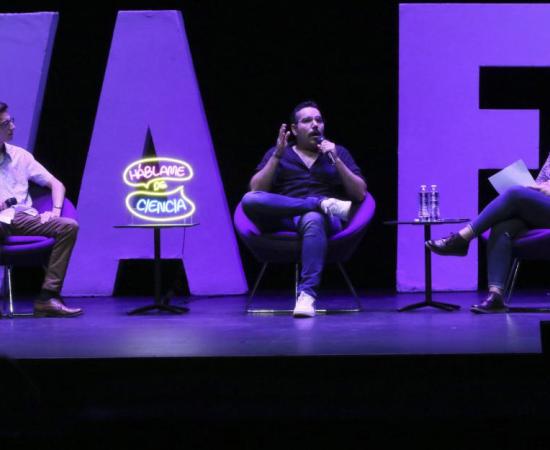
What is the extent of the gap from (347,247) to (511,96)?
1902 mm

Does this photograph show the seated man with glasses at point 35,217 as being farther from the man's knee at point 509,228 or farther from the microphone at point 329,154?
the man's knee at point 509,228

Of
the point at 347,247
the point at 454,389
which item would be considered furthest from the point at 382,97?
the point at 454,389

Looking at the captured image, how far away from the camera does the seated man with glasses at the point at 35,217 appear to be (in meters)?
5.04

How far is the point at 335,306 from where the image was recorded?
5203mm

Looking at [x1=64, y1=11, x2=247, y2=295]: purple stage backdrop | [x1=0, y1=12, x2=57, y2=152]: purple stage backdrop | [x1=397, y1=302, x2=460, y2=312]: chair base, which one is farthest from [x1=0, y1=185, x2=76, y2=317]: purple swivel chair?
[x1=397, y1=302, x2=460, y2=312]: chair base

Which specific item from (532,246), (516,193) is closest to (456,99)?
(516,193)

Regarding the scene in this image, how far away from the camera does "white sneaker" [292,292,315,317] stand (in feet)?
15.4

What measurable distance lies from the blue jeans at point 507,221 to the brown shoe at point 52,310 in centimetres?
Result: 224

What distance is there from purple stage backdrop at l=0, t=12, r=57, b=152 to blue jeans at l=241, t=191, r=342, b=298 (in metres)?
2.04

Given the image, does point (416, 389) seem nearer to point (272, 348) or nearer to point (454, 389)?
point (454, 389)

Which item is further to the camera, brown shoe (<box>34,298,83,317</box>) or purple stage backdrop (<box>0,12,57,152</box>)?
purple stage backdrop (<box>0,12,57,152</box>)

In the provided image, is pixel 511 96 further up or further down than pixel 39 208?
further up

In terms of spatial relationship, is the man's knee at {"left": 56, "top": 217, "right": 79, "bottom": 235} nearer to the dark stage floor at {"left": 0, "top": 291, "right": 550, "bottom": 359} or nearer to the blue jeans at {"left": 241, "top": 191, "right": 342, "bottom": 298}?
the dark stage floor at {"left": 0, "top": 291, "right": 550, "bottom": 359}

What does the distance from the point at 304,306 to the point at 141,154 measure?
1.98m
